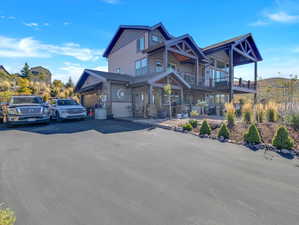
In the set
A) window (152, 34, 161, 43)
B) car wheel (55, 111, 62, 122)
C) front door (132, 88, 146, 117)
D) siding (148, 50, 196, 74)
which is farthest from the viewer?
window (152, 34, 161, 43)

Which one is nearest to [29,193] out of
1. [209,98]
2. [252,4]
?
[252,4]

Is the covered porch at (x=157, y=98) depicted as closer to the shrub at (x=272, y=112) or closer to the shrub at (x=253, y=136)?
the shrub at (x=272, y=112)

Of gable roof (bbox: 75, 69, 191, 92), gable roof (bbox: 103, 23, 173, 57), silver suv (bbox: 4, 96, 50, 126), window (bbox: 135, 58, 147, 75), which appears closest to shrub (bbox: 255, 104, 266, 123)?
gable roof (bbox: 75, 69, 191, 92)

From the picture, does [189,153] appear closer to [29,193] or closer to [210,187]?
[210,187]

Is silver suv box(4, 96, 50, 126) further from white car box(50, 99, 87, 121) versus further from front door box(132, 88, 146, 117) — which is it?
front door box(132, 88, 146, 117)

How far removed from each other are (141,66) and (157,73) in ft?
16.1

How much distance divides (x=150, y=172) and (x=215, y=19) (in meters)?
13.6

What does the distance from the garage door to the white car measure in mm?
3099

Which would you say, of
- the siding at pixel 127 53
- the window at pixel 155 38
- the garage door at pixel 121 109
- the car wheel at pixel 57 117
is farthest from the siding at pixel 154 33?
the car wheel at pixel 57 117

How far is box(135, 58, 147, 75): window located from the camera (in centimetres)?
1723

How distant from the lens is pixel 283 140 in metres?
5.28

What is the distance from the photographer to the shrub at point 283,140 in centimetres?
520

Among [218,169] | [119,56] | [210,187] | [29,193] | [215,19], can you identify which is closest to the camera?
[29,193]

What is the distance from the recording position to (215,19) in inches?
476
